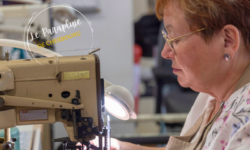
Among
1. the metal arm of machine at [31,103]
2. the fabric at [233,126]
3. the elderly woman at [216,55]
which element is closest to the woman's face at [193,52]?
the elderly woman at [216,55]

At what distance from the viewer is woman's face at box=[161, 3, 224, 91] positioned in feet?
3.00

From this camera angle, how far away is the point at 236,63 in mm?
926

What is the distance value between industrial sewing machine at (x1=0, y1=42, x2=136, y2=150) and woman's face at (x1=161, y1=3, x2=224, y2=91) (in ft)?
1.04

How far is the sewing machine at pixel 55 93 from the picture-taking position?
2.60ft

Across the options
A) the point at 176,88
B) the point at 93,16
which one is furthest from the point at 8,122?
the point at 176,88

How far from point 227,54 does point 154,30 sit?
9.71ft

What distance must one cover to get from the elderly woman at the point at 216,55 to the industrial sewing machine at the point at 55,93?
0.33 meters

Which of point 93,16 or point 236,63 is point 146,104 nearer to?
point 93,16

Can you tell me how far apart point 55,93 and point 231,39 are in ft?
1.93

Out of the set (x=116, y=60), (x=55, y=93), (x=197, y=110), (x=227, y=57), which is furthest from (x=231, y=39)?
(x=116, y=60)

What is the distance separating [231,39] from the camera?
35.4 inches

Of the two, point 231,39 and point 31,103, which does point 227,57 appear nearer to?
point 231,39

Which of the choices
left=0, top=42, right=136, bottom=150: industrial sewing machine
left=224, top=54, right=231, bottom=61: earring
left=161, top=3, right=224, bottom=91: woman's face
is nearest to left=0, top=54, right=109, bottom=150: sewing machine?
left=0, top=42, right=136, bottom=150: industrial sewing machine

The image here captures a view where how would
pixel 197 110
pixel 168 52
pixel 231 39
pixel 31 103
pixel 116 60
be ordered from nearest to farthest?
1. pixel 31 103
2. pixel 231 39
3. pixel 168 52
4. pixel 197 110
5. pixel 116 60
